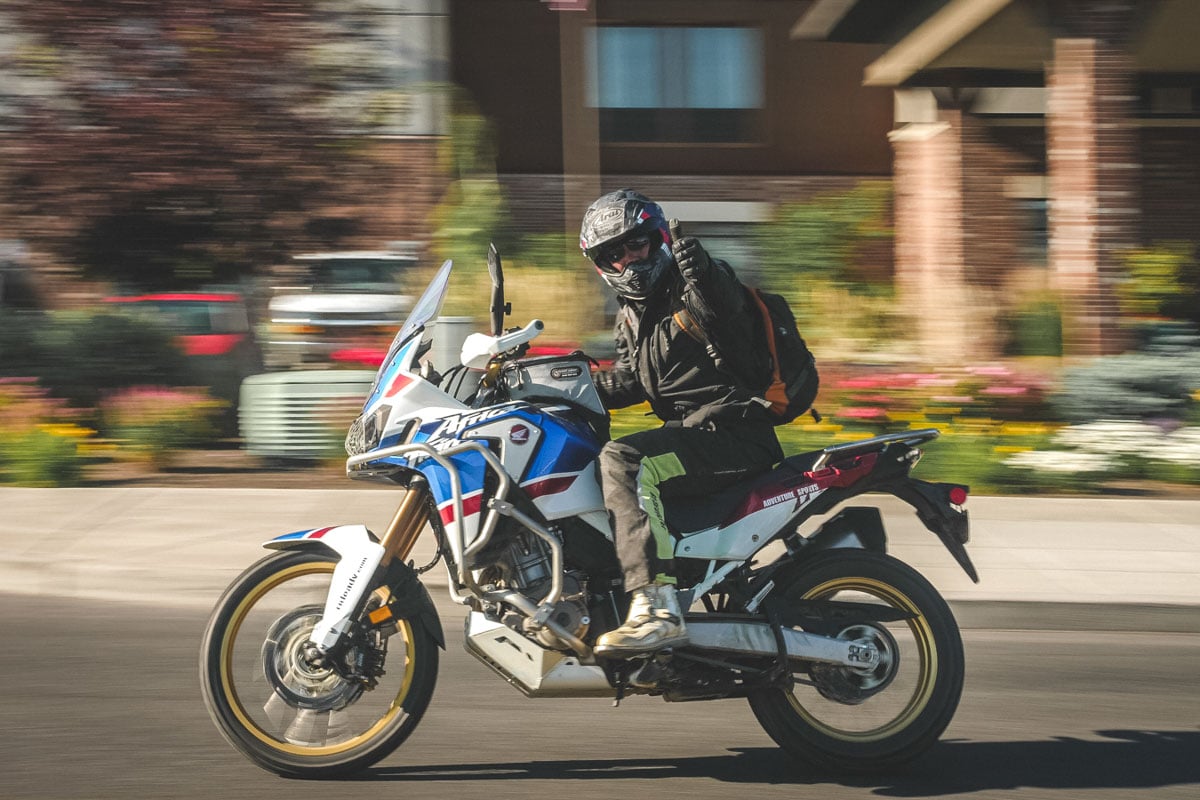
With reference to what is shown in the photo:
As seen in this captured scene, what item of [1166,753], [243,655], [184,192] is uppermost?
[184,192]

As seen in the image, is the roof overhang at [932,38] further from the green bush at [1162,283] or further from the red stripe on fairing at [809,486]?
the red stripe on fairing at [809,486]

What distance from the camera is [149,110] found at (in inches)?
432

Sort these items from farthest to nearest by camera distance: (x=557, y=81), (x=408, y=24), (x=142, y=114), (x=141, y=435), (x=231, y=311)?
(x=557, y=81)
(x=408, y=24)
(x=231, y=311)
(x=142, y=114)
(x=141, y=435)

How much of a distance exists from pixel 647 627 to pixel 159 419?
22.6ft

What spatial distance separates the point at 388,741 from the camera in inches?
179

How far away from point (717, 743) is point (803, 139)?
17.3 meters

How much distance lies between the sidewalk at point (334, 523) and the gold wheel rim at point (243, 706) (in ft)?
8.59

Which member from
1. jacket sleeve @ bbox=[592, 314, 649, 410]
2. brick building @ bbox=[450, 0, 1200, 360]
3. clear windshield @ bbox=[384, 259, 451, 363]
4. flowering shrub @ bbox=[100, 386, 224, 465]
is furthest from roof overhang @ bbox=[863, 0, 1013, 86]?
clear windshield @ bbox=[384, 259, 451, 363]

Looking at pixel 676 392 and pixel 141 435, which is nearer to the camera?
pixel 676 392

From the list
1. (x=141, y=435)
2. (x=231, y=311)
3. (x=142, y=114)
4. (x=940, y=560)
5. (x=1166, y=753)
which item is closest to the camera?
(x=1166, y=753)

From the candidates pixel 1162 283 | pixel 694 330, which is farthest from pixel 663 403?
pixel 1162 283

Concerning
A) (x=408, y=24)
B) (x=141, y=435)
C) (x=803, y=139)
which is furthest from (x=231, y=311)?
(x=803, y=139)

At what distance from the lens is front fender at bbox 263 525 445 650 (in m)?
4.43

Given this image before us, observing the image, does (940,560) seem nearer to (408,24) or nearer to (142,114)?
(142,114)
